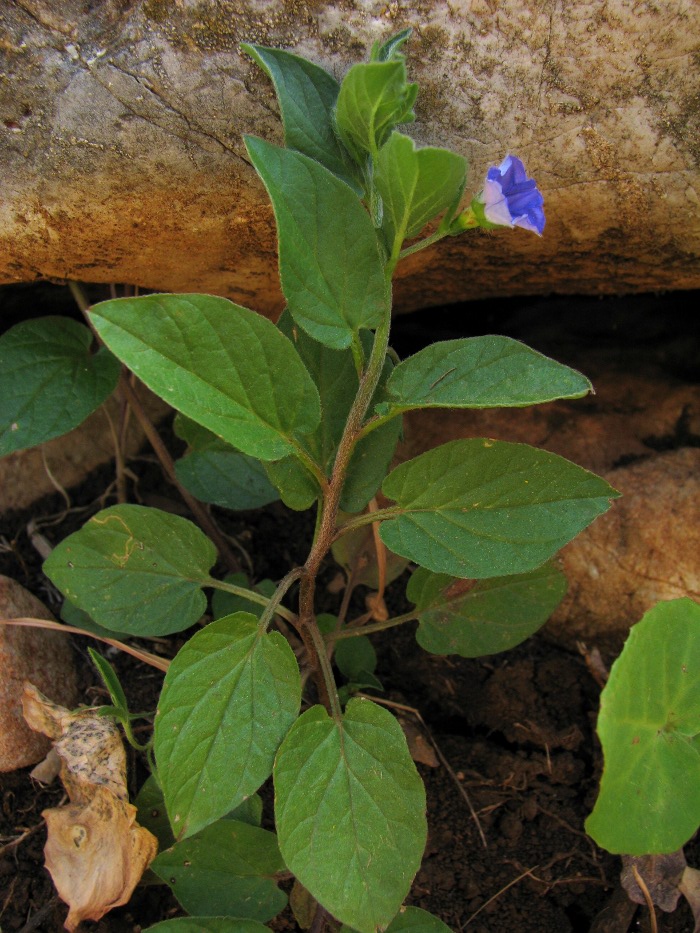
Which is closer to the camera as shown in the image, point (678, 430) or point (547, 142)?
point (547, 142)

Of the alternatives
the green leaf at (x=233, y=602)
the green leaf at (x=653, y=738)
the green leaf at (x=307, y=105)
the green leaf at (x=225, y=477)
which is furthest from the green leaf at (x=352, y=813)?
the green leaf at (x=307, y=105)

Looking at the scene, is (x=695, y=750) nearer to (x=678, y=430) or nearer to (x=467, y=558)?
(x=467, y=558)

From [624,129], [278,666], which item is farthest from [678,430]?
A: [278,666]

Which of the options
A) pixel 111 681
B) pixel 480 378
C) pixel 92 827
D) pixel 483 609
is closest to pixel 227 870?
pixel 92 827

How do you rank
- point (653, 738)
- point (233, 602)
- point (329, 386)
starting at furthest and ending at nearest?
point (233, 602) → point (329, 386) → point (653, 738)

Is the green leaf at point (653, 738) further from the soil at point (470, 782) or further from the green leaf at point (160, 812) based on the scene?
the green leaf at point (160, 812)

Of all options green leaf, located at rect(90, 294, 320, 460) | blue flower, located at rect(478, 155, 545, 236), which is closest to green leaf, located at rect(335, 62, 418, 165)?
blue flower, located at rect(478, 155, 545, 236)

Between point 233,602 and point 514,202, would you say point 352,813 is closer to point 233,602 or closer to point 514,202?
point 233,602
